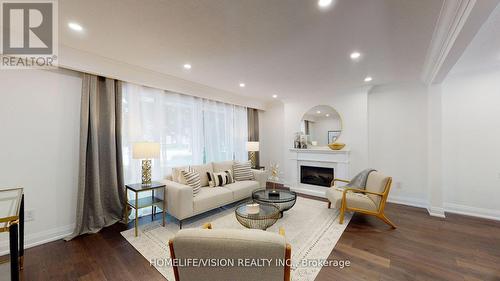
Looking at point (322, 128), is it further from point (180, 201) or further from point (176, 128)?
point (180, 201)

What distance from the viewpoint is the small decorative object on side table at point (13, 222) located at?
1.32 m

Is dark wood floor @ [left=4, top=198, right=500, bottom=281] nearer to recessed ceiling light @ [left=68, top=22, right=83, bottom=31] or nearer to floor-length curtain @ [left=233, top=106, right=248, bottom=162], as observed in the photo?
recessed ceiling light @ [left=68, top=22, right=83, bottom=31]

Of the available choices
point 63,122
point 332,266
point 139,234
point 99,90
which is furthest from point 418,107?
point 63,122

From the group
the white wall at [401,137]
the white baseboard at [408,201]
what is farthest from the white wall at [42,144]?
the white baseboard at [408,201]

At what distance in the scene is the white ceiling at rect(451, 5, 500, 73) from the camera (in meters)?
2.00

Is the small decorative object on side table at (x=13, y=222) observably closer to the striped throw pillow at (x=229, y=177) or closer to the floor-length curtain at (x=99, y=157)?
the floor-length curtain at (x=99, y=157)

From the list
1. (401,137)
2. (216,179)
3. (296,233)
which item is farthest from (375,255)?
(401,137)

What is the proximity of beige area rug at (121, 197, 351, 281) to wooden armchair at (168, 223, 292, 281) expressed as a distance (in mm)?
1047

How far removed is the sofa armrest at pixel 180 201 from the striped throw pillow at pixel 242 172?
1.42 metres

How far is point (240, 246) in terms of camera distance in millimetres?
1004

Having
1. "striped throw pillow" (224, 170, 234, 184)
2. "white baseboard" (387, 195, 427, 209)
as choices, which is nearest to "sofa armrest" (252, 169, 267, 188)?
"striped throw pillow" (224, 170, 234, 184)

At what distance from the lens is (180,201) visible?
8.98ft

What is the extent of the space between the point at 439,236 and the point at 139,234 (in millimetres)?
4186

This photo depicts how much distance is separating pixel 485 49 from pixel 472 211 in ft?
8.91
